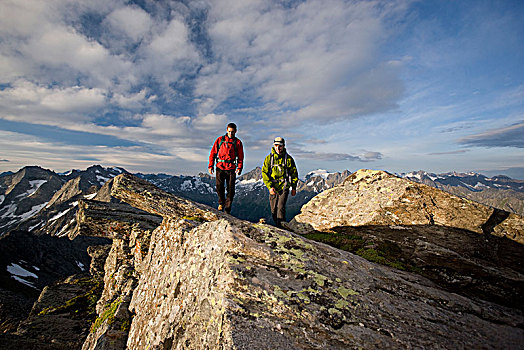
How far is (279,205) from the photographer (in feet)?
47.3

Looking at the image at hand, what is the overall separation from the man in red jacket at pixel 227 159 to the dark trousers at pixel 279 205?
2.92m

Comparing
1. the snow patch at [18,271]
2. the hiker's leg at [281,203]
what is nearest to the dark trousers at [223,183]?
the hiker's leg at [281,203]

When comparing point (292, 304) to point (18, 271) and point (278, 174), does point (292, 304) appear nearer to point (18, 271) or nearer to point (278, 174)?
point (278, 174)

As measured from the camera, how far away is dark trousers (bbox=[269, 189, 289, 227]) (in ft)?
47.4

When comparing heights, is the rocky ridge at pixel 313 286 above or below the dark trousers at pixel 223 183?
below

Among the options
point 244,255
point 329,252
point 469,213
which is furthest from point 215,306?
point 469,213

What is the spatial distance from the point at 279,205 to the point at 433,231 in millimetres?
8555

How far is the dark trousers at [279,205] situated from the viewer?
14.4 metres

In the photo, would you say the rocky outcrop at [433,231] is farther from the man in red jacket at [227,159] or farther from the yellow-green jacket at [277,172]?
the man in red jacket at [227,159]

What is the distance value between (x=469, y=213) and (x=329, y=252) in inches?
381

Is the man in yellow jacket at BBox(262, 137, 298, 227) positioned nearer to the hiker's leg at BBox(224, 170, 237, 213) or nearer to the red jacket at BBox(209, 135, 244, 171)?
the red jacket at BBox(209, 135, 244, 171)

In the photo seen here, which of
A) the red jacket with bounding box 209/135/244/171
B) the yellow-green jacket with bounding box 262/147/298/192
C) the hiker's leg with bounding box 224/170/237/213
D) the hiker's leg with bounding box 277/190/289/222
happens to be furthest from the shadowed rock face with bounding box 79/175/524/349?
the yellow-green jacket with bounding box 262/147/298/192

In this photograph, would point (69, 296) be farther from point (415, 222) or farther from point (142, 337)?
point (415, 222)

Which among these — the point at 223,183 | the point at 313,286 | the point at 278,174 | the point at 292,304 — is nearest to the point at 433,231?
the point at 278,174
